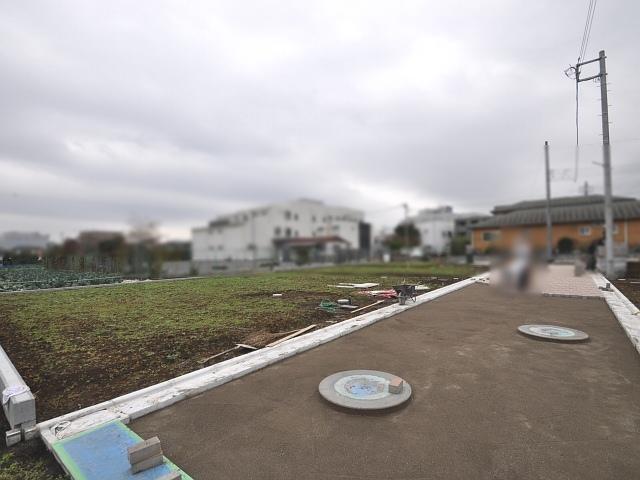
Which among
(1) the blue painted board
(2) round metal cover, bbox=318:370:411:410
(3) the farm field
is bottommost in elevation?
(1) the blue painted board

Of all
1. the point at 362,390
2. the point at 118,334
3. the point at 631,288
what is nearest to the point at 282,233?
the point at 631,288

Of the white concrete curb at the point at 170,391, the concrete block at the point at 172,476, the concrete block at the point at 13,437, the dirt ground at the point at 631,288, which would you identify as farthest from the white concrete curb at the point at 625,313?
the concrete block at the point at 13,437

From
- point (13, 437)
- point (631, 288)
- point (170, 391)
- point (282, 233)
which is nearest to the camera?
point (13, 437)

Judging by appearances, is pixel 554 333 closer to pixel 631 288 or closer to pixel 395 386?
pixel 395 386

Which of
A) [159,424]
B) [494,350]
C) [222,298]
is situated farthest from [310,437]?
[222,298]

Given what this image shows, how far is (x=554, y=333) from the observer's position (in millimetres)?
6863

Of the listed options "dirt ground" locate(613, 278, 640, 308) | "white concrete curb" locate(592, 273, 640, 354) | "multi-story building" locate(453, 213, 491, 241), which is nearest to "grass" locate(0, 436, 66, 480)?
"multi-story building" locate(453, 213, 491, 241)

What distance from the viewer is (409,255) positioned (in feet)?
137

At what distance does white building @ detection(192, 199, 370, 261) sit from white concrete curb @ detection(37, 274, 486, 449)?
18.7 m

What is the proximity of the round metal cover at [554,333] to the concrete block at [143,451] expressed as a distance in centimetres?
676

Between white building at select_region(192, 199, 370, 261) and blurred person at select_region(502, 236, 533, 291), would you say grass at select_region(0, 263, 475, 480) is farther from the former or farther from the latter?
white building at select_region(192, 199, 370, 261)

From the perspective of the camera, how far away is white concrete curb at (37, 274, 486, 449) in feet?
11.9

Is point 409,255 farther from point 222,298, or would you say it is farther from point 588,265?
point 588,265

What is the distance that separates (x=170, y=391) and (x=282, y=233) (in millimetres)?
43450
